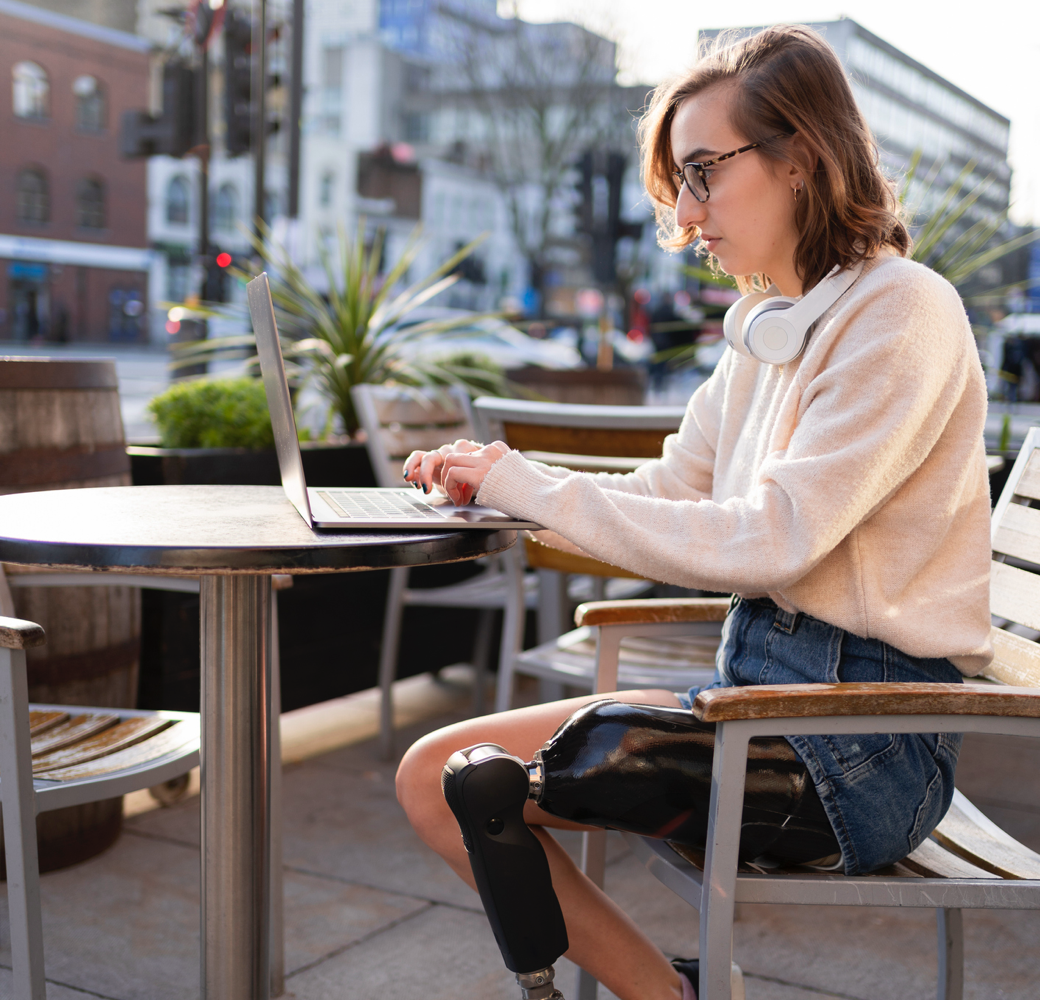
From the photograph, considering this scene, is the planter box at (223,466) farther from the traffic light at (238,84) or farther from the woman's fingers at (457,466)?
the traffic light at (238,84)

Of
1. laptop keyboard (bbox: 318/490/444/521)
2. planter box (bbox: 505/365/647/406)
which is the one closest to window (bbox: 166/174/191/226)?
planter box (bbox: 505/365/647/406)

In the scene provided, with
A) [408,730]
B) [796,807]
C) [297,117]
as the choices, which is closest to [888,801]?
[796,807]

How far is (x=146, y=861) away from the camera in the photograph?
8.82 feet

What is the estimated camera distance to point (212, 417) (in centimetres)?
344

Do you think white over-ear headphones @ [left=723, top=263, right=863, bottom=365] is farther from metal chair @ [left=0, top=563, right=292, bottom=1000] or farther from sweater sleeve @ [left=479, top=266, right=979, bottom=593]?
metal chair @ [left=0, top=563, right=292, bottom=1000]

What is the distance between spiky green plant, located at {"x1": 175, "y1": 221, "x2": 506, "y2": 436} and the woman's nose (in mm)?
2339

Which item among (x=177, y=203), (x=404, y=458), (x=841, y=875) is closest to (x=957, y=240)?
(x=404, y=458)

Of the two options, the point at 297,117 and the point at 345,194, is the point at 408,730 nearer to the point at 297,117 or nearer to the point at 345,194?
the point at 297,117

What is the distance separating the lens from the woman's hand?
148 centimetres

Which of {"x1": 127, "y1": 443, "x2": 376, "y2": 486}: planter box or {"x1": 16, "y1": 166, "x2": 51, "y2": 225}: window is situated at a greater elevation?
{"x1": 16, "y1": 166, "x2": 51, "y2": 225}: window

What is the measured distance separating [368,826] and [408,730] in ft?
2.61

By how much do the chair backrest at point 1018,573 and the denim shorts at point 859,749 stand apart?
31 centimetres

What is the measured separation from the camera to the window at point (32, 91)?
3384 centimetres

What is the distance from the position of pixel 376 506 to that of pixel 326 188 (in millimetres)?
48787
